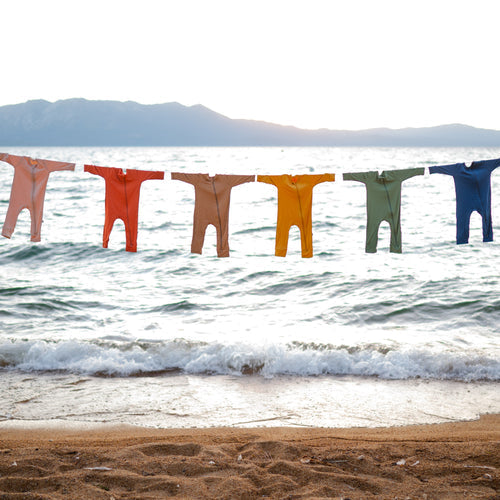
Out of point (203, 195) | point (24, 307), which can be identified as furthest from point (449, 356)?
point (24, 307)

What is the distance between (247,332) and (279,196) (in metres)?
3.54

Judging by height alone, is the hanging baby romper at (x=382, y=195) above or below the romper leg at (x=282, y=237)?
above

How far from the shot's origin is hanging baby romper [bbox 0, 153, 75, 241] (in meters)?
7.68

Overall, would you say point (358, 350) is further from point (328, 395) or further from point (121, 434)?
point (121, 434)

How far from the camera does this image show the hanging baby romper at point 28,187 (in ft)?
25.2

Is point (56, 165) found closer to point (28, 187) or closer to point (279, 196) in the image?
point (28, 187)

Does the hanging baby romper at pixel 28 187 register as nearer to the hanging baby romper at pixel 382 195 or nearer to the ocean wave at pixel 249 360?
the ocean wave at pixel 249 360

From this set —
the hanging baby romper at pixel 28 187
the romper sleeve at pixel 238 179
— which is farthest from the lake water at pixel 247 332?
the romper sleeve at pixel 238 179

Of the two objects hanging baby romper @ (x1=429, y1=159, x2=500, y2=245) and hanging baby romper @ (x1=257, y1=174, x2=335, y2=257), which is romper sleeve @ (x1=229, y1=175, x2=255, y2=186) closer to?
hanging baby romper @ (x1=257, y1=174, x2=335, y2=257)

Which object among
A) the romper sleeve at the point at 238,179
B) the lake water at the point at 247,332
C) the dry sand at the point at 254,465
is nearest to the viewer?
the dry sand at the point at 254,465

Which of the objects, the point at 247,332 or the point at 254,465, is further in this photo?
the point at 247,332

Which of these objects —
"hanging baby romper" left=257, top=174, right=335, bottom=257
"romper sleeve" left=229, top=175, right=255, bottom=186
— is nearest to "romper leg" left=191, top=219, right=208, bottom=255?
"romper sleeve" left=229, top=175, right=255, bottom=186

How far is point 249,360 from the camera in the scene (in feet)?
27.2

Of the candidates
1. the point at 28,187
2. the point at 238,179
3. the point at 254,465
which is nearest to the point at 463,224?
the point at 238,179
